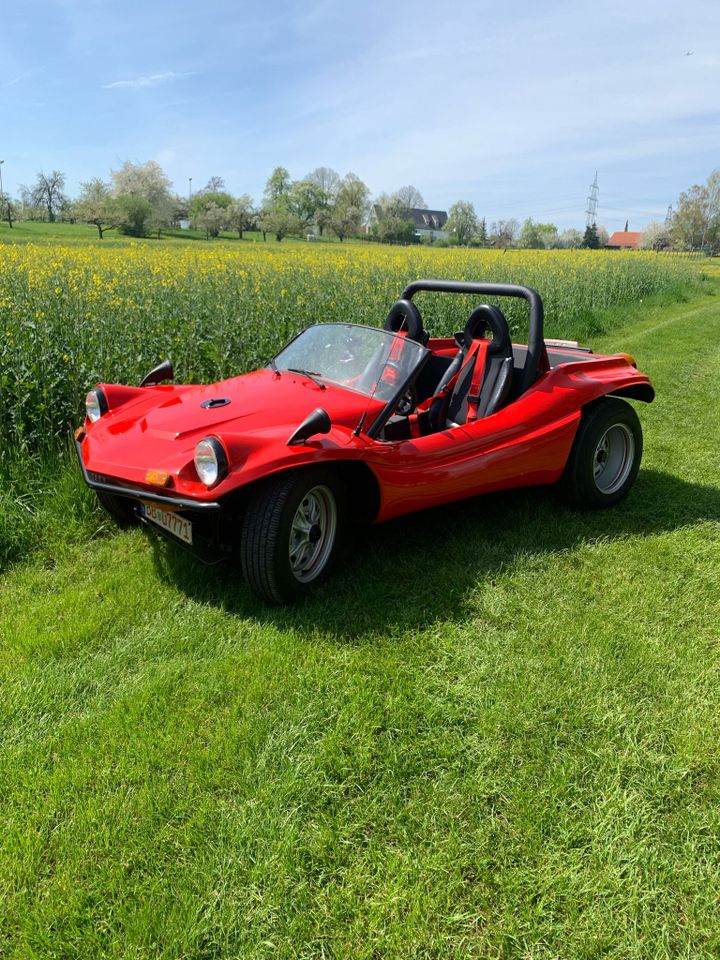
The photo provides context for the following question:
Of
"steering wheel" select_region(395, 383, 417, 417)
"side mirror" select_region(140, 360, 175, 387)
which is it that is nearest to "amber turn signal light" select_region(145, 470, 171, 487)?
"side mirror" select_region(140, 360, 175, 387)


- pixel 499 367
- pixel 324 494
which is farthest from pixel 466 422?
pixel 324 494

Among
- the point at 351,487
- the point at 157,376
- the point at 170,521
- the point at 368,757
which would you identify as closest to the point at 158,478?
→ the point at 170,521

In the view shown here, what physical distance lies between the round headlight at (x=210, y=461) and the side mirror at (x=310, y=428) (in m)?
0.35

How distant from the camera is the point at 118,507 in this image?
406 centimetres

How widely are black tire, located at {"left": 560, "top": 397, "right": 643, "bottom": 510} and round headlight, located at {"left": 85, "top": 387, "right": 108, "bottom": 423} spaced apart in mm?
3079

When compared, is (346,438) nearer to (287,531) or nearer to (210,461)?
(287,531)

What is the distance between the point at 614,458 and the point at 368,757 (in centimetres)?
338

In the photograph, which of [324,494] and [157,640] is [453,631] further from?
[157,640]

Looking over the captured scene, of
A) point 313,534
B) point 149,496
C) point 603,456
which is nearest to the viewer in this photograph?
point 149,496

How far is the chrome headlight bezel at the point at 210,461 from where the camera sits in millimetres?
2963

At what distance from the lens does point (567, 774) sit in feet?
7.87

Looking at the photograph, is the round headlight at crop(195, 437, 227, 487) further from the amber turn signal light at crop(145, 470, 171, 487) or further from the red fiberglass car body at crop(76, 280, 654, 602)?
the amber turn signal light at crop(145, 470, 171, 487)

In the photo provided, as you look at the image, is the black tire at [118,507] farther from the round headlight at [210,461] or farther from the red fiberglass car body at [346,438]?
the round headlight at [210,461]

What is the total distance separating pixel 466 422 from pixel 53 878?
10.8 feet
